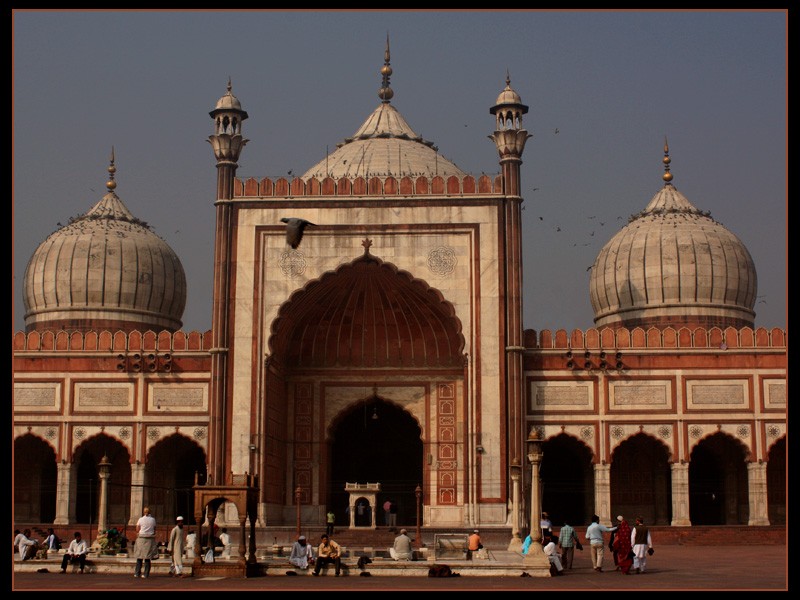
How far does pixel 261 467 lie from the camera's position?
2541cm

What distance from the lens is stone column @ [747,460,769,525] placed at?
1014 inches

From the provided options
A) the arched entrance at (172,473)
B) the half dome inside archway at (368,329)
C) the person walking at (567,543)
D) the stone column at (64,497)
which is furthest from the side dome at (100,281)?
the person walking at (567,543)

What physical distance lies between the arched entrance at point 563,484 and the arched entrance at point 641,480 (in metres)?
1.02

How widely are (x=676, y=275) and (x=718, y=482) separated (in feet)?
18.6

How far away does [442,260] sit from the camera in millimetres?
26219

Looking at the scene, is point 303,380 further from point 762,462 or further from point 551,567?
point 551,567

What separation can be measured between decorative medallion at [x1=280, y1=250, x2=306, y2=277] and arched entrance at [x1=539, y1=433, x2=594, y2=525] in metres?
7.35

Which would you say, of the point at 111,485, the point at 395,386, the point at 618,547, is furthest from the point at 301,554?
the point at 111,485

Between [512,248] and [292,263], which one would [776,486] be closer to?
[512,248]

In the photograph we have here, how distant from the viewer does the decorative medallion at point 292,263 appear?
26.4 metres

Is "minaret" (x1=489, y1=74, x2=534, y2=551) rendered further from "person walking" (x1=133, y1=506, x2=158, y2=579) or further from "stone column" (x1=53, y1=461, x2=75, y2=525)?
"person walking" (x1=133, y1=506, x2=158, y2=579)
